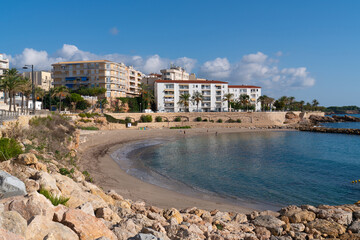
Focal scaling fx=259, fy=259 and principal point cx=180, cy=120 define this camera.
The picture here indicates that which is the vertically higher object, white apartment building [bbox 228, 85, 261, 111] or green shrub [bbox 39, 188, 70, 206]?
white apartment building [bbox 228, 85, 261, 111]

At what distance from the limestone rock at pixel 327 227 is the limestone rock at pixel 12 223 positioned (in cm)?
1188

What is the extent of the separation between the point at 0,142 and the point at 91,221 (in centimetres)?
902

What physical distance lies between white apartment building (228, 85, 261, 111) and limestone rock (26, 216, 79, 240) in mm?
110547

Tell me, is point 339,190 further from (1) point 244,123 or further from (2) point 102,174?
(1) point 244,123

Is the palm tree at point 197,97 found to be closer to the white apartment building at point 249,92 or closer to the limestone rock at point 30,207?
the white apartment building at point 249,92

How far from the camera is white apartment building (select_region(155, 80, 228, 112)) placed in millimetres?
93875

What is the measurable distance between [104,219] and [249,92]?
11395cm

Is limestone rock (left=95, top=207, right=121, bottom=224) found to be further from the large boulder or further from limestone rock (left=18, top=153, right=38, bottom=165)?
limestone rock (left=18, top=153, right=38, bottom=165)

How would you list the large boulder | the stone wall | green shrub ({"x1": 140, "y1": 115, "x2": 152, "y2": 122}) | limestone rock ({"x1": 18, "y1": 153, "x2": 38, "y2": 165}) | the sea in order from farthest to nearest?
the stone wall, green shrub ({"x1": 140, "y1": 115, "x2": 152, "y2": 122}), the sea, limestone rock ({"x1": 18, "y1": 153, "x2": 38, "y2": 165}), the large boulder

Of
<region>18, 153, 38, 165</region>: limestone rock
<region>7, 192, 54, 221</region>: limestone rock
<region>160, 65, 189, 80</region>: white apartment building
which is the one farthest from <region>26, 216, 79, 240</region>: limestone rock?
<region>160, 65, 189, 80</region>: white apartment building

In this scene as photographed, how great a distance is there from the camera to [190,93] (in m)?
96.6

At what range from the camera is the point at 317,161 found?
114ft

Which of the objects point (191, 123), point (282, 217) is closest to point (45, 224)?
point (282, 217)

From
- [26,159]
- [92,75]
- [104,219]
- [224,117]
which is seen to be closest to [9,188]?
[104,219]
